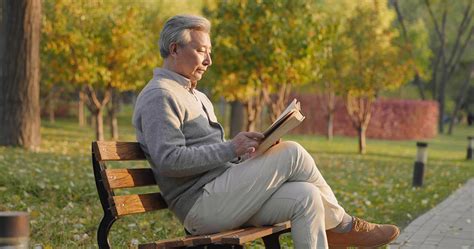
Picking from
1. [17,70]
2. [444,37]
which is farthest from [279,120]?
[444,37]

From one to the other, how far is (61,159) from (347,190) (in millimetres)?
5018

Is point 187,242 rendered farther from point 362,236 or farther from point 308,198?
point 362,236

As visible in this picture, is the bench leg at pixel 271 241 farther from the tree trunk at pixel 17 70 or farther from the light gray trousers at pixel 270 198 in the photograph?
the tree trunk at pixel 17 70

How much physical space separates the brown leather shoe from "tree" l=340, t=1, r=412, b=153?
931 inches

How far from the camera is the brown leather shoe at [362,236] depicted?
5.16 m

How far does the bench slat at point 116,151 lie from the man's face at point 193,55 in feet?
1.63

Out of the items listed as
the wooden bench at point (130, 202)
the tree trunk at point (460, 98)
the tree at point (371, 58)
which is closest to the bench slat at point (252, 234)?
the wooden bench at point (130, 202)

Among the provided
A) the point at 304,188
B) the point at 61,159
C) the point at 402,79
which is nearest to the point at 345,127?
the point at 402,79

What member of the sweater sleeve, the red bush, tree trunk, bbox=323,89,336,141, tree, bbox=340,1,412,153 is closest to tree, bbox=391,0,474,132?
the red bush

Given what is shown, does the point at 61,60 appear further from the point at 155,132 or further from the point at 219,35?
the point at 155,132

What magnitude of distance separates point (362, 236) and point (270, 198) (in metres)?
0.72

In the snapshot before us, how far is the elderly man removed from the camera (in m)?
4.68

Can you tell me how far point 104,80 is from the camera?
28.2 metres

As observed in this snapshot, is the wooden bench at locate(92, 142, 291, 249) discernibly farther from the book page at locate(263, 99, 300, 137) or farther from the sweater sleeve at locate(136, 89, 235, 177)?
the book page at locate(263, 99, 300, 137)
